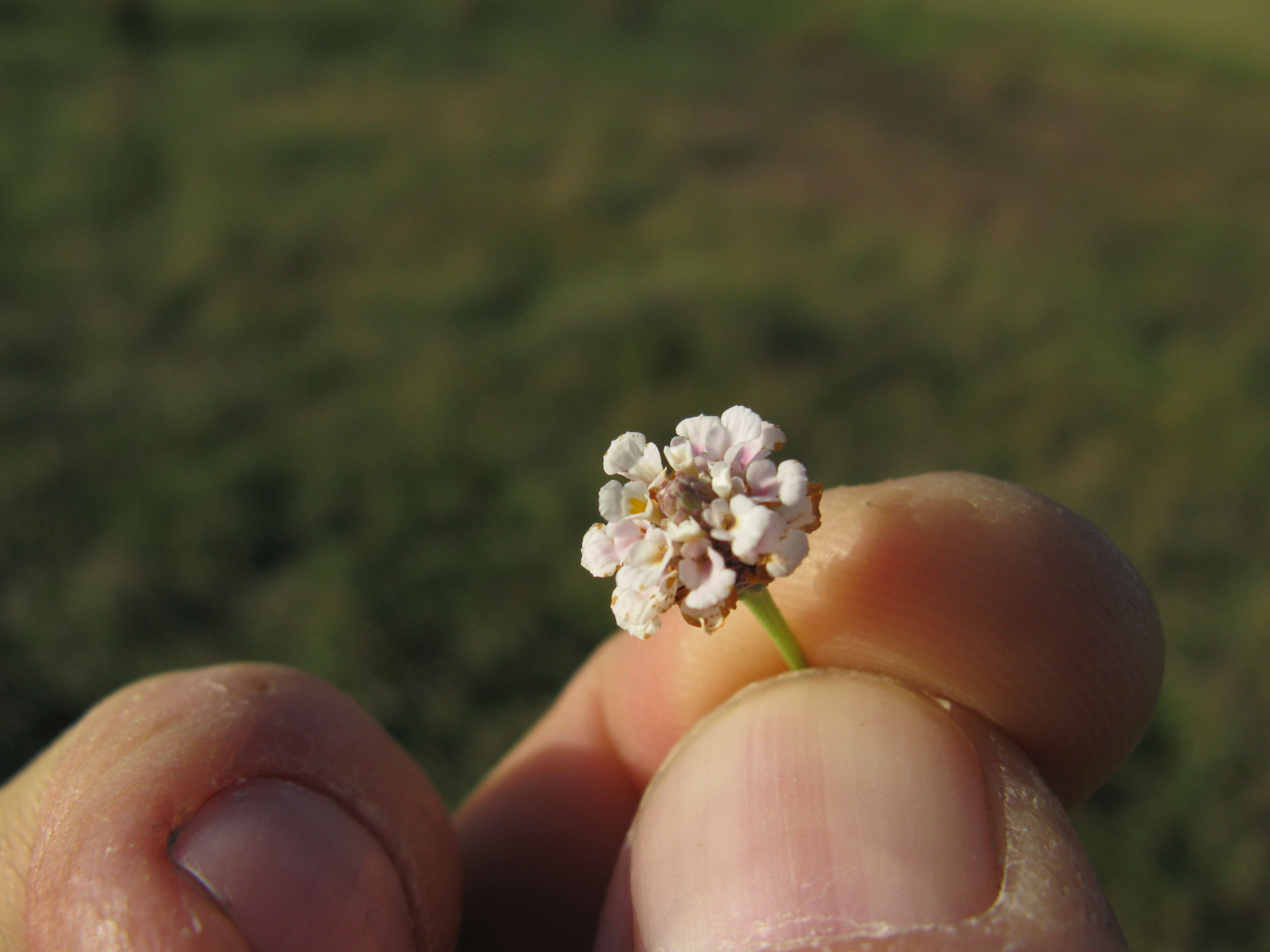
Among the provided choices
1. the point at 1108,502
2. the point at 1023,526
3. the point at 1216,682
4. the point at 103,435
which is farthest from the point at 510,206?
the point at 1023,526

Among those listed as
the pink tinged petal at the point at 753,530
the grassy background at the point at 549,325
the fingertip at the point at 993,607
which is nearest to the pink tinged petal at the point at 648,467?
the pink tinged petal at the point at 753,530

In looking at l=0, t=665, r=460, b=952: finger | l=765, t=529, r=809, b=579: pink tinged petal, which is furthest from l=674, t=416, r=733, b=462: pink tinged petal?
l=0, t=665, r=460, b=952: finger

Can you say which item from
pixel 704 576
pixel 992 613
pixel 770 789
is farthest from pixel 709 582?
pixel 992 613

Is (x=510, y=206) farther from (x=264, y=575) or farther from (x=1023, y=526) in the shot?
(x=1023, y=526)

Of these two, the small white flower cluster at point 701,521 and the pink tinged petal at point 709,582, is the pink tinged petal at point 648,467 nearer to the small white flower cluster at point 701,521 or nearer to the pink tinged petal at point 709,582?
the small white flower cluster at point 701,521

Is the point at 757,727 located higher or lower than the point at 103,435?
higher
